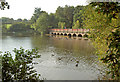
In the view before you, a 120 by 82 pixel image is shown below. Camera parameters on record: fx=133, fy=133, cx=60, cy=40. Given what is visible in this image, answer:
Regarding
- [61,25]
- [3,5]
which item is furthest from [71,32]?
[3,5]

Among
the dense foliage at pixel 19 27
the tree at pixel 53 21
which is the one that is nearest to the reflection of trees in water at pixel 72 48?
the tree at pixel 53 21

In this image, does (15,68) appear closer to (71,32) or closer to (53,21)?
(71,32)

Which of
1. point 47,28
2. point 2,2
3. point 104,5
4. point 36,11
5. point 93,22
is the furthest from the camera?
point 36,11

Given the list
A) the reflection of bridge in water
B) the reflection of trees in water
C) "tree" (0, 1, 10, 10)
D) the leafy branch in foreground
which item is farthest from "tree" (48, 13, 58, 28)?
"tree" (0, 1, 10, 10)

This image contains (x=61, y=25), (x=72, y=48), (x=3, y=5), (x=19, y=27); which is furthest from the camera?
(x=19, y=27)

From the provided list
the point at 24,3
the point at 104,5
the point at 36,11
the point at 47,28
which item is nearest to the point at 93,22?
the point at 24,3

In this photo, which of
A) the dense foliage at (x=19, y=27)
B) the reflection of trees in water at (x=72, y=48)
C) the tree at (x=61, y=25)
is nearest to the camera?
the reflection of trees in water at (x=72, y=48)

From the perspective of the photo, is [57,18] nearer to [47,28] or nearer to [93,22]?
[47,28]

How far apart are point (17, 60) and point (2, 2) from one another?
1.70 metres

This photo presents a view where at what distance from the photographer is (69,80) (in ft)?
24.6

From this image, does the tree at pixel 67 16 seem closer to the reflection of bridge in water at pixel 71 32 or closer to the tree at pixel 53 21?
the tree at pixel 53 21

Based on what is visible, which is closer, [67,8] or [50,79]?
[50,79]

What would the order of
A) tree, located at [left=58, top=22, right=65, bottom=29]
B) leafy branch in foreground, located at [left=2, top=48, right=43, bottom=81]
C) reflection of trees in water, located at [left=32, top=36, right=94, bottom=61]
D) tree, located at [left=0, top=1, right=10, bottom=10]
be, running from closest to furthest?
1. tree, located at [left=0, top=1, right=10, bottom=10]
2. leafy branch in foreground, located at [left=2, top=48, right=43, bottom=81]
3. reflection of trees in water, located at [left=32, top=36, right=94, bottom=61]
4. tree, located at [left=58, top=22, right=65, bottom=29]

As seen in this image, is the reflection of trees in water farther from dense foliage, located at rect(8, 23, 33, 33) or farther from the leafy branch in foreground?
dense foliage, located at rect(8, 23, 33, 33)
